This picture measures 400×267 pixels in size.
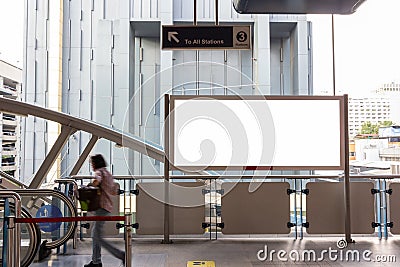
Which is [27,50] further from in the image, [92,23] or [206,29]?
[206,29]

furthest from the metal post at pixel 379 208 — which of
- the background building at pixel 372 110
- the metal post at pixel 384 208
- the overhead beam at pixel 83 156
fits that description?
the overhead beam at pixel 83 156

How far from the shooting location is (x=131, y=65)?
9805 mm

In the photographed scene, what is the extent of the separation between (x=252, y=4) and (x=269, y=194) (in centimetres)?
290

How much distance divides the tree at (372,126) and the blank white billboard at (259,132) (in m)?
1.79

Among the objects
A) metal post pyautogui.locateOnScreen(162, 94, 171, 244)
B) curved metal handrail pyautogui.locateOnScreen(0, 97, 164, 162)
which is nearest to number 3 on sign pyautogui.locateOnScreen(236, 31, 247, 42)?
metal post pyautogui.locateOnScreen(162, 94, 171, 244)

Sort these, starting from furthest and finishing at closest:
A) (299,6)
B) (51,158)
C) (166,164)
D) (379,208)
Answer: (51,158), (379,208), (166,164), (299,6)

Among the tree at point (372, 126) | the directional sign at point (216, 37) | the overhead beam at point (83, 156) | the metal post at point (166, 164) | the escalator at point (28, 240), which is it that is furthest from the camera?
the tree at point (372, 126)

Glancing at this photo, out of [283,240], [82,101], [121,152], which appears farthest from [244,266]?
[82,101]

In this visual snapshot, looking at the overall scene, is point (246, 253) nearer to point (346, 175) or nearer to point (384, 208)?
point (346, 175)

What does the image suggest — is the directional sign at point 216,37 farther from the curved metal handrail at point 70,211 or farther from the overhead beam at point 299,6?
the curved metal handrail at point 70,211

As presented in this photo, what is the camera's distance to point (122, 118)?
9.48m

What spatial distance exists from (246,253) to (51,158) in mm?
2826

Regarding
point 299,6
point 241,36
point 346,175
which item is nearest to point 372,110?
point 346,175

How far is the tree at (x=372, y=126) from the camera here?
24.2ft
